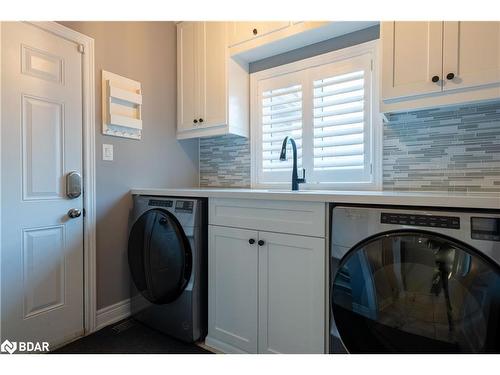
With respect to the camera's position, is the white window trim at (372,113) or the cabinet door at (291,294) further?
the white window trim at (372,113)

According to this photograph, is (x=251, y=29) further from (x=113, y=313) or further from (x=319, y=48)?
(x=113, y=313)

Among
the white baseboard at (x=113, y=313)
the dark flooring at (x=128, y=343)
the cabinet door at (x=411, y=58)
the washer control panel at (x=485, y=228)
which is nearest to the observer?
the washer control panel at (x=485, y=228)

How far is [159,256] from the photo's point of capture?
69.5 inches

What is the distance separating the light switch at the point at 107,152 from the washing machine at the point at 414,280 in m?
1.58

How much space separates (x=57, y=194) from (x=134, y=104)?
2.83ft

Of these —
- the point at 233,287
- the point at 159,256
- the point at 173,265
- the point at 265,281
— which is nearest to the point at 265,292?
the point at 265,281

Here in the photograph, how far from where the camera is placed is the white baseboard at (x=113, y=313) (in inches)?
74.2

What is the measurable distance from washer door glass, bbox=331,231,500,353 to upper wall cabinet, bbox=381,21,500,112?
77cm

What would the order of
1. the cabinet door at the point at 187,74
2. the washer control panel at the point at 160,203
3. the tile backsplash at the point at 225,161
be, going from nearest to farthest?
the washer control panel at the point at 160,203 < the cabinet door at the point at 187,74 < the tile backsplash at the point at 225,161

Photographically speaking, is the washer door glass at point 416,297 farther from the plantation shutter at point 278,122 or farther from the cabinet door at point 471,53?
the plantation shutter at point 278,122

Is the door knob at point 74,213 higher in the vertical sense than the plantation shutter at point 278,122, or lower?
lower

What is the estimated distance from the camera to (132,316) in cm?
202

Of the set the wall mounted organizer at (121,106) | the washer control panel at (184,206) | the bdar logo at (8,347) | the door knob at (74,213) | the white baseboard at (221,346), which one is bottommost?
the white baseboard at (221,346)

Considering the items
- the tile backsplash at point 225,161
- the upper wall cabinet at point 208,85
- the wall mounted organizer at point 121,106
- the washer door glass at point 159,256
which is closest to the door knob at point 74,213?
the washer door glass at point 159,256
